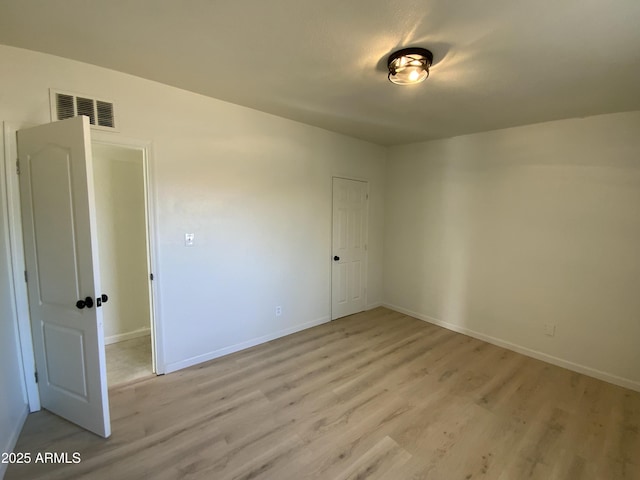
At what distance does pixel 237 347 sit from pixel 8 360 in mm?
1788

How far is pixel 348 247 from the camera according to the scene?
4.28m

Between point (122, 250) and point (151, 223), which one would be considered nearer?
point (151, 223)

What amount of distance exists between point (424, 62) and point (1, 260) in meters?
3.09

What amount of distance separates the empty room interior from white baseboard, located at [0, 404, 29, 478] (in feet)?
0.11

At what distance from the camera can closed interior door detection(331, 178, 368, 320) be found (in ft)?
13.5

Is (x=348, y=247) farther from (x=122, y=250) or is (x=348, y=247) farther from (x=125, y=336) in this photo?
(x=125, y=336)

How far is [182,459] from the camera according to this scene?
6.01ft

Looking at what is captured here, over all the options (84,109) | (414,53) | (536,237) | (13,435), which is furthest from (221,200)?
(536,237)

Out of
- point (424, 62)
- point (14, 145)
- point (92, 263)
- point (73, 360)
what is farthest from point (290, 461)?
point (14, 145)

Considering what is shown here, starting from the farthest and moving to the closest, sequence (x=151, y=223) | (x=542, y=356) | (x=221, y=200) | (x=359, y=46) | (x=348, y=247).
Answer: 1. (x=348, y=247)
2. (x=542, y=356)
3. (x=221, y=200)
4. (x=151, y=223)
5. (x=359, y=46)

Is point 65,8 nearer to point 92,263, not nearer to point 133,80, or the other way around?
point 133,80

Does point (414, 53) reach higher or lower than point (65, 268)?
higher

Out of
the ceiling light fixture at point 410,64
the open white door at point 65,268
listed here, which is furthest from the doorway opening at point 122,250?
the ceiling light fixture at point 410,64

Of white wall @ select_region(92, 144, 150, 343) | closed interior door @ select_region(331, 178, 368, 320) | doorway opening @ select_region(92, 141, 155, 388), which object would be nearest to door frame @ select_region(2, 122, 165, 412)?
doorway opening @ select_region(92, 141, 155, 388)
